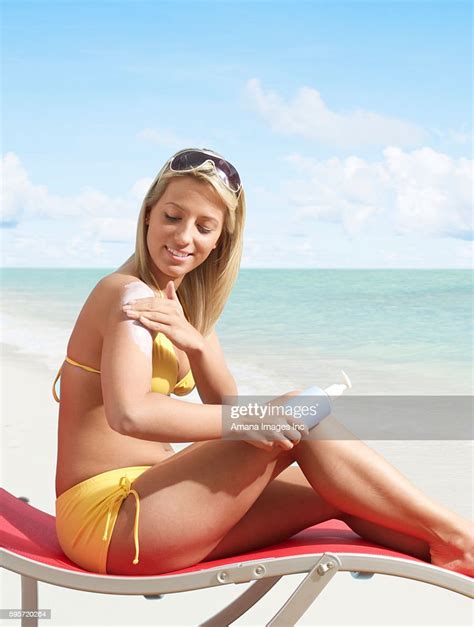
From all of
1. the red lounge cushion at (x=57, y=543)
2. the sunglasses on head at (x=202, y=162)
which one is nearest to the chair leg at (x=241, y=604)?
the red lounge cushion at (x=57, y=543)

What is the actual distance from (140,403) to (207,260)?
84cm

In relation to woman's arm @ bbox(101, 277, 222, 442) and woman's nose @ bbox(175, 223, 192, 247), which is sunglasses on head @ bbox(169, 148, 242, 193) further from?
woman's arm @ bbox(101, 277, 222, 442)

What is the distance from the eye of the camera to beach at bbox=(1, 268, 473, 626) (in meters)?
4.10

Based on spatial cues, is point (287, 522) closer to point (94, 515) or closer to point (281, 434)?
point (281, 434)

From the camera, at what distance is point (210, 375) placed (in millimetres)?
3016

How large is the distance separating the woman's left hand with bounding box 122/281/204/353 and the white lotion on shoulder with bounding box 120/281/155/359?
0.02m

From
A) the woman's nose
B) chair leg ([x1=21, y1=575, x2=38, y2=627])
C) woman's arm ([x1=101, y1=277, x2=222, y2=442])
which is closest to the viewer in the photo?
woman's arm ([x1=101, y1=277, x2=222, y2=442])

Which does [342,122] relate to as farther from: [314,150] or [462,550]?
[462,550]

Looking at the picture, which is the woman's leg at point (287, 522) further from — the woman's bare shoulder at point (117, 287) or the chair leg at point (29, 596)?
the chair leg at point (29, 596)

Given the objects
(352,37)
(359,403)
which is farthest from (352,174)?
(359,403)

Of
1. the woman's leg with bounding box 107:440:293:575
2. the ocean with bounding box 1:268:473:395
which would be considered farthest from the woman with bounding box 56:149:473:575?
the ocean with bounding box 1:268:473:395

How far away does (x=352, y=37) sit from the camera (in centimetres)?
3691

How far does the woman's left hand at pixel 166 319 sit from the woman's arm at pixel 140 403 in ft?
0.10

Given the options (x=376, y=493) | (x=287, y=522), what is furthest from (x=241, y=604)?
(x=376, y=493)
